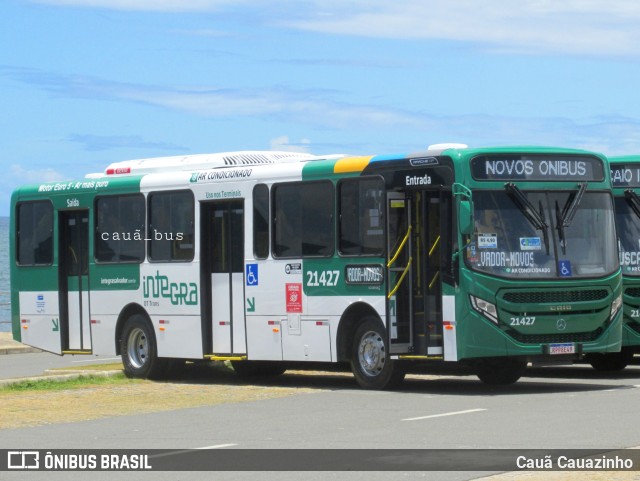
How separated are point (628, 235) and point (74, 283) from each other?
9.00 meters

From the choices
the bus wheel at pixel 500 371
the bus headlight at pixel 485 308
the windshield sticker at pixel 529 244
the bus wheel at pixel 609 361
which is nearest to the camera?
the bus headlight at pixel 485 308

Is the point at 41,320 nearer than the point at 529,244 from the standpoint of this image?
No

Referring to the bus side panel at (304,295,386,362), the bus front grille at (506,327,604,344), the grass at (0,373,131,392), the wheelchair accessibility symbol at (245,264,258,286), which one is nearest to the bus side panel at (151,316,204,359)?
the grass at (0,373,131,392)

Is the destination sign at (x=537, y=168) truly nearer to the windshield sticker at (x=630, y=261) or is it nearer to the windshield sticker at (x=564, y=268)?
the windshield sticker at (x=564, y=268)

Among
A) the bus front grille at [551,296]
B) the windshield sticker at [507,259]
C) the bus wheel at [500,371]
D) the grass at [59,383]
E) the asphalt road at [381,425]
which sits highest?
the windshield sticker at [507,259]

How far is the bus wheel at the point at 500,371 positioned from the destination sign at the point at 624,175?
3.71 meters

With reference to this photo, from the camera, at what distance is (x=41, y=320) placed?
25.2m

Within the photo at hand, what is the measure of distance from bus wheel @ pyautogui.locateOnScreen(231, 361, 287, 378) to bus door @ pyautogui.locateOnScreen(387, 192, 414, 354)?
429 cm

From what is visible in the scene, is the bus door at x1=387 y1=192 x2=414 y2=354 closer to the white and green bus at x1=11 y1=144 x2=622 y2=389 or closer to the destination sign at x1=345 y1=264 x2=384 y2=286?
the white and green bus at x1=11 y1=144 x2=622 y2=389

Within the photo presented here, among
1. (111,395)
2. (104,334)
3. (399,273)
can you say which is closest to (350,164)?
(399,273)

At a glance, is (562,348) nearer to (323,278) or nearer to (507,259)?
(507,259)

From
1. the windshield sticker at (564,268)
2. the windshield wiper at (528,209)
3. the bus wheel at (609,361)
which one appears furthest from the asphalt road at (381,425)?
the bus wheel at (609,361)

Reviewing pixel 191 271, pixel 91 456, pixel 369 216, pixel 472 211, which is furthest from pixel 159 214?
pixel 91 456

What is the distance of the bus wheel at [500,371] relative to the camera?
20.4 m
